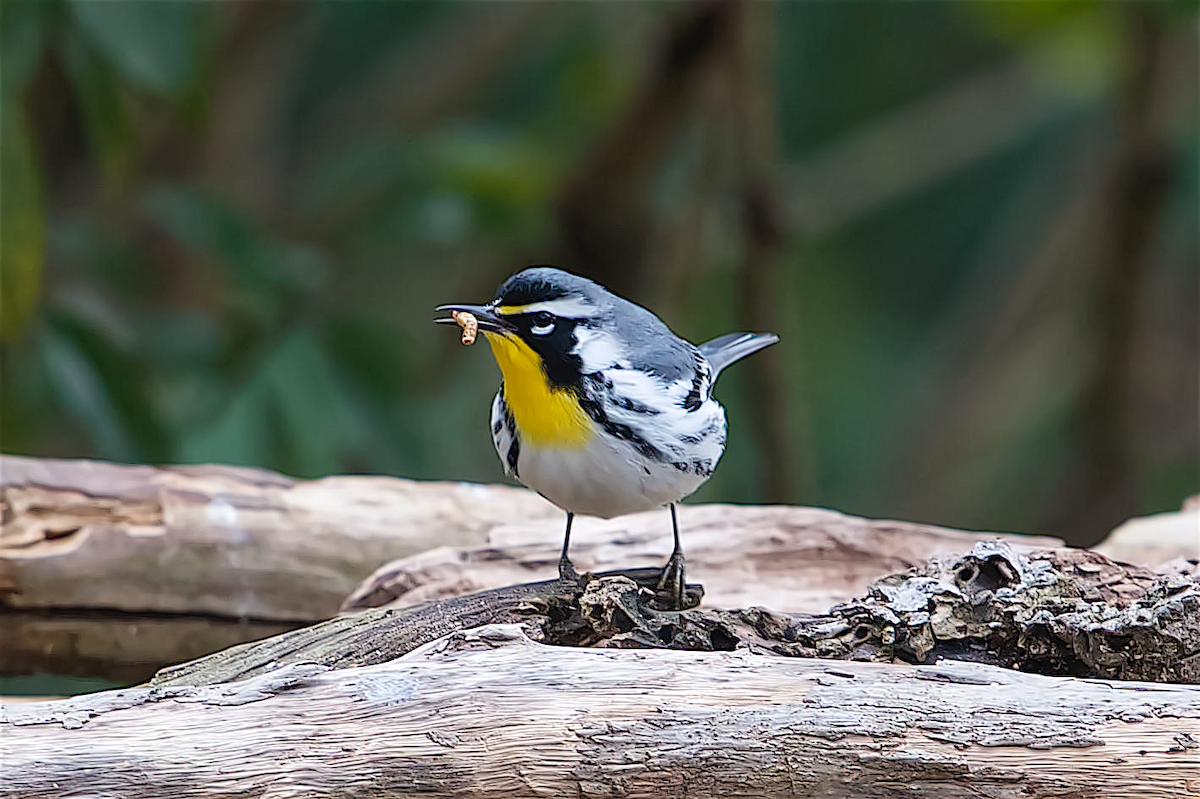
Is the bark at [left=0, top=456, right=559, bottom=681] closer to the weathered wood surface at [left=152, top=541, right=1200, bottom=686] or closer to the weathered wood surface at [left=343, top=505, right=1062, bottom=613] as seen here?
the weathered wood surface at [left=343, top=505, right=1062, bottom=613]

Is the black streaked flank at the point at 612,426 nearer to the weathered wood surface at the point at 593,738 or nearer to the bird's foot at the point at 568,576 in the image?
the bird's foot at the point at 568,576

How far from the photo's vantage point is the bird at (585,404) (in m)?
1.95

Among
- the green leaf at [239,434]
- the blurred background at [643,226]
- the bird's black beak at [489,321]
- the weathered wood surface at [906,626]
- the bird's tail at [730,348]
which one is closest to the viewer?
the weathered wood surface at [906,626]

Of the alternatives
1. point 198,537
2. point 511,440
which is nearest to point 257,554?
point 198,537

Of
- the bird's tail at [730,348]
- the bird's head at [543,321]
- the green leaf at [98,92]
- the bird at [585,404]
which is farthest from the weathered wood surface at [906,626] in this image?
the green leaf at [98,92]

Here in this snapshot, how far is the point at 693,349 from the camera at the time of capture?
225 cm

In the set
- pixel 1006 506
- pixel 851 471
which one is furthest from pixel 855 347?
pixel 1006 506

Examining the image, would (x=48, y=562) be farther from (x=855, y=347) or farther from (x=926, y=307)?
(x=926, y=307)

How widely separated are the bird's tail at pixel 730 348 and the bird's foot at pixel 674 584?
419 millimetres

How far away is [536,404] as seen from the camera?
→ 78.0 inches

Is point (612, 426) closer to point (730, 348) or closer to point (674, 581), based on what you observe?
point (674, 581)

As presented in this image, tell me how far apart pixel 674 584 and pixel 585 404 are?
0.38 metres

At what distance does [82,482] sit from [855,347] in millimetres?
4257

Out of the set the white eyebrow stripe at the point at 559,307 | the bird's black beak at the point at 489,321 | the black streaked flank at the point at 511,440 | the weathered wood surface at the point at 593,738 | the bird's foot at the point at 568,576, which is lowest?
the weathered wood surface at the point at 593,738
